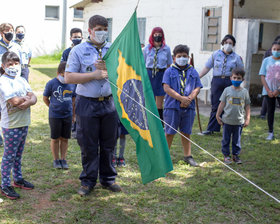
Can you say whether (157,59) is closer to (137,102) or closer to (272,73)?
(272,73)

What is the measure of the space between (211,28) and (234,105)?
20.8ft

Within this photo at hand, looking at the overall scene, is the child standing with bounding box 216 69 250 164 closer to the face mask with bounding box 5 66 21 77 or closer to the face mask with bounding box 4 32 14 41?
the face mask with bounding box 5 66 21 77

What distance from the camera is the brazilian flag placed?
396 centimetres

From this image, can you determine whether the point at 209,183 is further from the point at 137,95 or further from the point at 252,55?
the point at 252,55

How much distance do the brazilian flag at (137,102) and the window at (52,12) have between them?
24069 mm

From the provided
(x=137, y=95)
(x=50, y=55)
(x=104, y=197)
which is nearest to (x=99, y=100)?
(x=137, y=95)

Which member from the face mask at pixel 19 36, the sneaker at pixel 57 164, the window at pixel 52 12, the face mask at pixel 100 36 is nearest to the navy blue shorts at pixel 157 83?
the sneaker at pixel 57 164

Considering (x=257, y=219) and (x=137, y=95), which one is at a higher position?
(x=137, y=95)

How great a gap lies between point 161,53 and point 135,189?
136 inches

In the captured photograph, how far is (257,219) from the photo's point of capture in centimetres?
425

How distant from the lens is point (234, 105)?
6.04 m

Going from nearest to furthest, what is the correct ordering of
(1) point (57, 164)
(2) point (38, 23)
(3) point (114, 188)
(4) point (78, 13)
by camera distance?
(3) point (114, 188)
(1) point (57, 164)
(2) point (38, 23)
(4) point (78, 13)

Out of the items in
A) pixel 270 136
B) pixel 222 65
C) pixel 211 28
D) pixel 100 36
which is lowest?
pixel 270 136

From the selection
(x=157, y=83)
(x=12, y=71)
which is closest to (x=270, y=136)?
(x=157, y=83)
